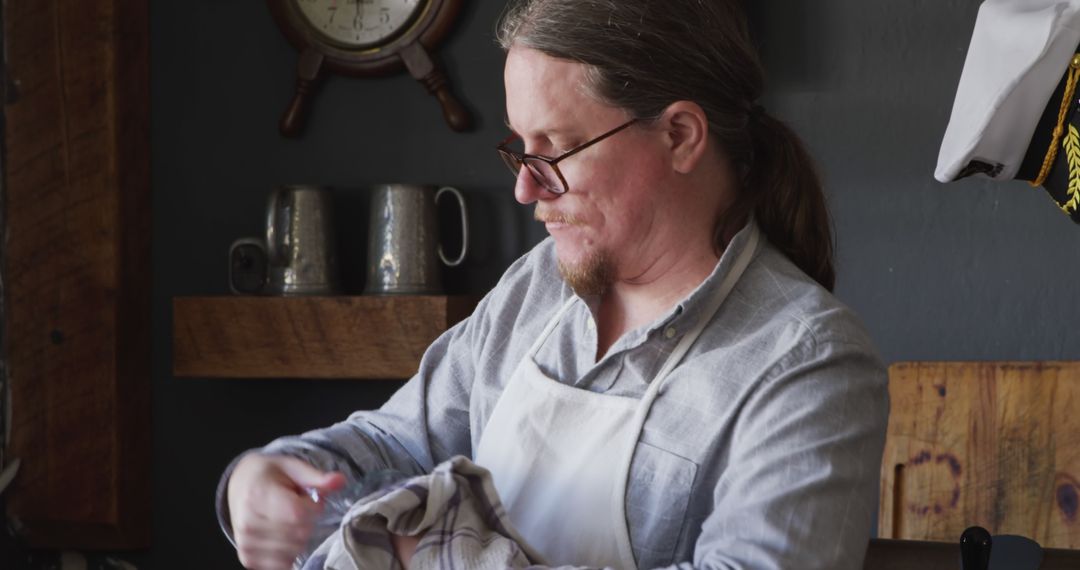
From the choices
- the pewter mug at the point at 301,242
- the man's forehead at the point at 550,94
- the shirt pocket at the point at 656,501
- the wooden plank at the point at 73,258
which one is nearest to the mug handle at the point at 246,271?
the pewter mug at the point at 301,242

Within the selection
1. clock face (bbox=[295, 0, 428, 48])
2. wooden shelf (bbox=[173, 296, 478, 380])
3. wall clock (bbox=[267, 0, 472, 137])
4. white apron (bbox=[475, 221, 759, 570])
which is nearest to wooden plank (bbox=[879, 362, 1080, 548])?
white apron (bbox=[475, 221, 759, 570])

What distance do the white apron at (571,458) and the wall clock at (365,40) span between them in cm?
130

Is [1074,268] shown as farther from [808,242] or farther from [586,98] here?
[586,98]

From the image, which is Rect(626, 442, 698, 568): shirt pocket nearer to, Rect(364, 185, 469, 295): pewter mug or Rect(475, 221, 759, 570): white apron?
→ Rect(475, 221, 759, 570): white apron

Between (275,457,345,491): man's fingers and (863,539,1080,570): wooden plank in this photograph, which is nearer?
(275,457,345,491): man's fingers

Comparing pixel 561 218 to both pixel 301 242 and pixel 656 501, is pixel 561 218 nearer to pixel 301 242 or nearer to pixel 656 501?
pixel 656 501

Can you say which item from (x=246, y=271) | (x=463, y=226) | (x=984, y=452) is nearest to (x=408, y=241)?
(x=463, y=226)

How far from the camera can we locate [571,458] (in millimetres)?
1361

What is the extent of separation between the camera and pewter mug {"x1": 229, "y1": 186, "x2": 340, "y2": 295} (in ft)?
8.56

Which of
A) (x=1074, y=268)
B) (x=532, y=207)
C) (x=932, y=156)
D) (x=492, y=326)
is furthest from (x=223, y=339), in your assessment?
(x=1074, y=268)

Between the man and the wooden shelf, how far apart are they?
0.93 m

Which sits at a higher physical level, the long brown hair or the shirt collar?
the long brown hair

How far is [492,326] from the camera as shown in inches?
62.2

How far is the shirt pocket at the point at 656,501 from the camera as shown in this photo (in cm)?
126
